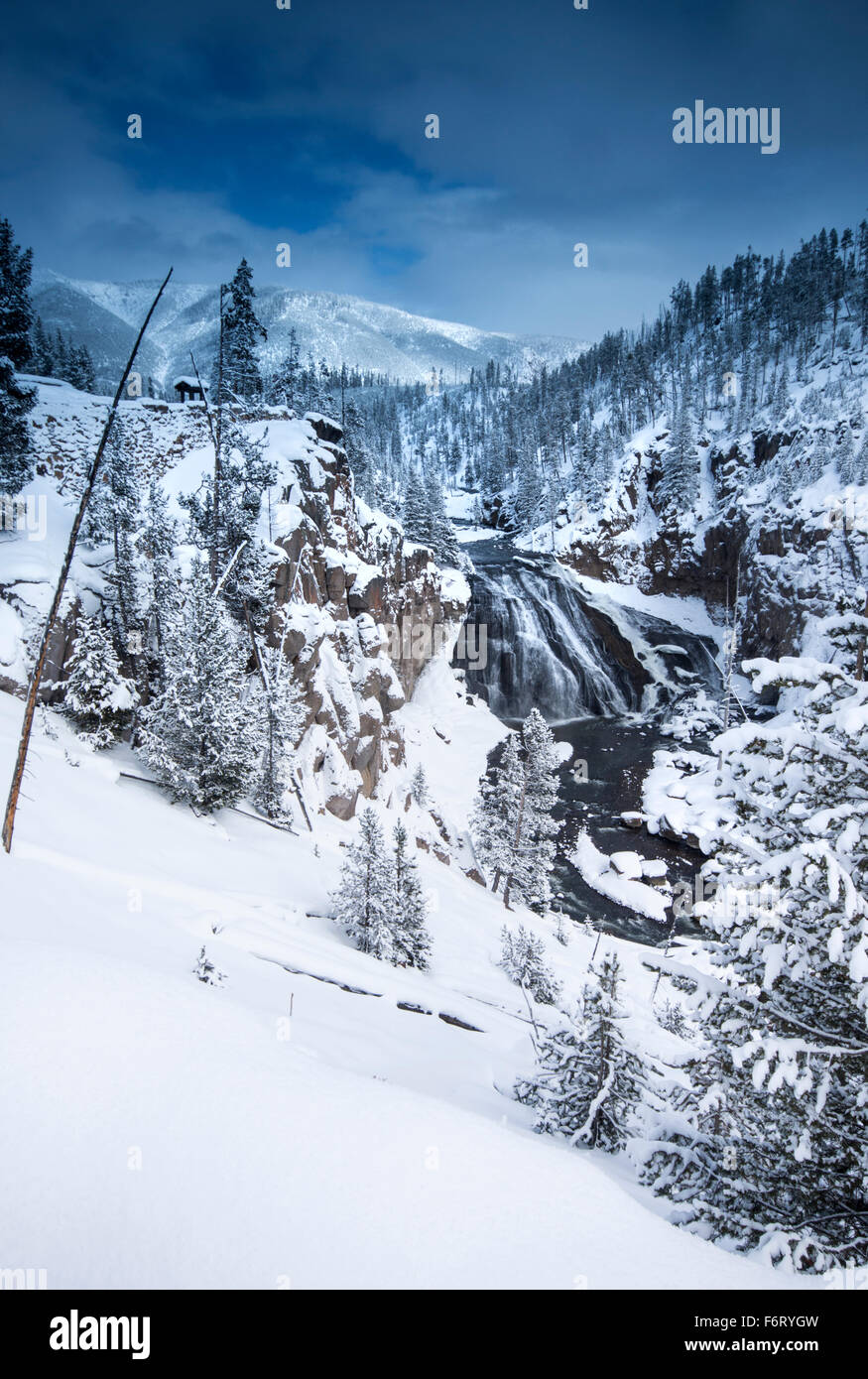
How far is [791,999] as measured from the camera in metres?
5.55

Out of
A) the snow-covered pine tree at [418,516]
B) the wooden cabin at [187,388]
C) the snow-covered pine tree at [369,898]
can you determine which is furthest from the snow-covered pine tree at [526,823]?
the snow-covered pine tree at [418,516]

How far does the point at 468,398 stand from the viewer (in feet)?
570

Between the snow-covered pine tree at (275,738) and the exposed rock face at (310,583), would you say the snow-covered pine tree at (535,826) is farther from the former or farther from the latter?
the snow-covered pine tree at (275,738)

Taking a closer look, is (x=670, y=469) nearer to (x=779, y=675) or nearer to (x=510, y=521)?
(x=510, y=521)

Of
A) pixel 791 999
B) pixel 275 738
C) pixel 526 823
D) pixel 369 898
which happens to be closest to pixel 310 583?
pixel 275 738

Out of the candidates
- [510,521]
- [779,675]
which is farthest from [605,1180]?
[510,521]

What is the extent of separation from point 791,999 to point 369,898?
9907 millimetres

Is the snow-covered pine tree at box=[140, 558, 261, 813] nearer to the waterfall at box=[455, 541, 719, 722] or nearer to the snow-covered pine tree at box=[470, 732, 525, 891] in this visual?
the snow-covered pine tree at box=[470, 732, 525, 891]

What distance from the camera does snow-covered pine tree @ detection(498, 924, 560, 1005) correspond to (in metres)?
16.3

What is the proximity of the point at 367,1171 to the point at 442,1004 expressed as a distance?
26.1 feet

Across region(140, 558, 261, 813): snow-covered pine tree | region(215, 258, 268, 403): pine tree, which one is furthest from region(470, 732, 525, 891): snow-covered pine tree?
region(215, 258, 268, 403): pine tree

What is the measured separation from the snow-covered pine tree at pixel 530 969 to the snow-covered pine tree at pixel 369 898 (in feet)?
15.4
